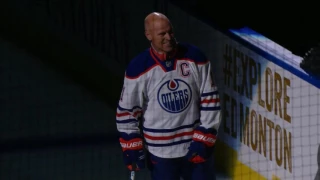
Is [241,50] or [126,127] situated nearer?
[126,127]

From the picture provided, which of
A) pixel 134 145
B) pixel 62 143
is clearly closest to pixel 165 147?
pixel 134 145

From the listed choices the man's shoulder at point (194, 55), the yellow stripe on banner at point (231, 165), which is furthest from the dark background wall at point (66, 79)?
the man's shoulder at point (194, 55)

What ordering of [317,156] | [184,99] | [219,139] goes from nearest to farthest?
[184,99], [317,156], [219,139]

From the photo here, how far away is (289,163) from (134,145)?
1.08m

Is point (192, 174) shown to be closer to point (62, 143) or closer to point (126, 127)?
point (126, 127)

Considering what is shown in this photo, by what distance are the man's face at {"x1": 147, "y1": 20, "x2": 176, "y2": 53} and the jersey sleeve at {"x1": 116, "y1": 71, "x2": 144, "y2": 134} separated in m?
0.20

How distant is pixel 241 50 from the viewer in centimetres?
601

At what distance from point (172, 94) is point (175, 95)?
2cm

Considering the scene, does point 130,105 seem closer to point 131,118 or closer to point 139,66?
point 131,118

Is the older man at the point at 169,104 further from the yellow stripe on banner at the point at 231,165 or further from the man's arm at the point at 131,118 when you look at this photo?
the yellow stripe on banner at the point at 231,165

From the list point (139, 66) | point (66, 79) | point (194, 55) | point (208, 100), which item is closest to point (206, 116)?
point (208, 100)

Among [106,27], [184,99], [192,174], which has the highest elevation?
[106,27]

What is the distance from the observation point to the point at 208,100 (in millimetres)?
5117

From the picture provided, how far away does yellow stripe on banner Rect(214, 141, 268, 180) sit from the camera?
6.09m
